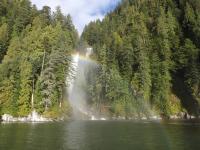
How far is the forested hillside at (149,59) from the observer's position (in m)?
112

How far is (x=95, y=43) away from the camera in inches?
5630

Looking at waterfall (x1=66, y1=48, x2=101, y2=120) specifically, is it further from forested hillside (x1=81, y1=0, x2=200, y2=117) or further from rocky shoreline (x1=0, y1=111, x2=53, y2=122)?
rocky shoreline (x1=0, y1=111, x2=53, y2=122)

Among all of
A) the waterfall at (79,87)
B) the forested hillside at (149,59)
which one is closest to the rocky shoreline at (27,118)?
the waterfall at (79,87)

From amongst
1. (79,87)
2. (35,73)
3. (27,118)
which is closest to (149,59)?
(79,87)

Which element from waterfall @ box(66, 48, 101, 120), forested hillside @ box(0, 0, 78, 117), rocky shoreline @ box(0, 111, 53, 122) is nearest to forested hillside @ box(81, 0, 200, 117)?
waterfall @ box(66, 48, 101, 120)

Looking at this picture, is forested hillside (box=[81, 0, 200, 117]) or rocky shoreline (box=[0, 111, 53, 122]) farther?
forested hillside (box=[81, 0, 200, 117])

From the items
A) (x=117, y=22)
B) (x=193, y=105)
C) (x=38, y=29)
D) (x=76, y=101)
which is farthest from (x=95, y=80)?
(x=117, y=22)

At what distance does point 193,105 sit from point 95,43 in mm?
45426

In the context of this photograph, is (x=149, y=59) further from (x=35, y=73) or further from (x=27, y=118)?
(x=27, y=118)

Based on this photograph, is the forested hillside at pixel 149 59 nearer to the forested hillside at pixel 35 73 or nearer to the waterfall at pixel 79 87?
the waterfall at pixel 79 87

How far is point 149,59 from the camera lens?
418 ft

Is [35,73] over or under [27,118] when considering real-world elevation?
over

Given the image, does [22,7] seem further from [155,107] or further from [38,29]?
[155,107]

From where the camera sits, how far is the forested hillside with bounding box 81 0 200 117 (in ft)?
367
